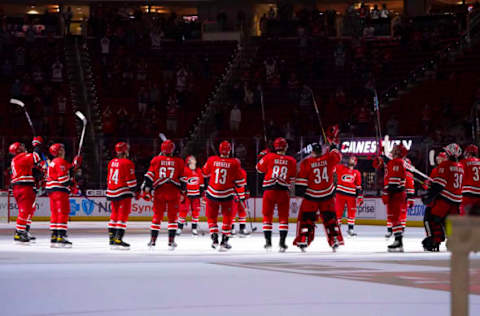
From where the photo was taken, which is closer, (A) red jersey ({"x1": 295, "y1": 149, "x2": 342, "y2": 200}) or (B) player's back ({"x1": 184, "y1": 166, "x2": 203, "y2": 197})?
(A) red jersey ({"x1": 295, "y1": 149, "x2": 342, "y2": 200})

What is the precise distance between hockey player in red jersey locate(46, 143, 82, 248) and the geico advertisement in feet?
29.1

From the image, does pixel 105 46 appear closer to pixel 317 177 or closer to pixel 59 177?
pixel 59 177

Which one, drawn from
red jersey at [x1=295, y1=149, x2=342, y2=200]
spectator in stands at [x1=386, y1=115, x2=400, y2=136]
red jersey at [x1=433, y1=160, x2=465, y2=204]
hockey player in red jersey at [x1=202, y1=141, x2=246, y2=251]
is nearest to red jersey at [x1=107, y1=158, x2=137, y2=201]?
hockey player in red jersey at [x1=202, y1=141, x2=246, y2=251]

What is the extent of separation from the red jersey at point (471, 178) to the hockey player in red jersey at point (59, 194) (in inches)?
265

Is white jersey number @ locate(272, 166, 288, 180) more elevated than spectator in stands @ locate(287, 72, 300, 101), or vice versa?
spectator in stands @ locate(287, 72, 300, 101)

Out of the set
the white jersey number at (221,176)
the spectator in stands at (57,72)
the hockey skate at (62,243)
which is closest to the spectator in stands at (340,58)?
the spectator in stands at (57,72)

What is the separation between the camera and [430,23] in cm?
3347

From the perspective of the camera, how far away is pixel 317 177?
14539 millimetres

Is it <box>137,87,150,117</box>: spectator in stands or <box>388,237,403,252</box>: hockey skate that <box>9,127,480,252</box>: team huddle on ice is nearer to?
<box>388,237,403,252</box>: hockey skate

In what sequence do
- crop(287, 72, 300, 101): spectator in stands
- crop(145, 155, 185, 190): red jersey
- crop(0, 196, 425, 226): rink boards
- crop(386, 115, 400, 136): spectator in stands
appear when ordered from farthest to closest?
crop(287, 72, 300, 101): spectator in stands < crop(386, 115, 400, 136): spectator in stands < crop(0, 196, 425, 226): rink boards < crop(145, 155, 185, 190): red jersey

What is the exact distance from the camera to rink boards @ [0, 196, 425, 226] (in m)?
24.5

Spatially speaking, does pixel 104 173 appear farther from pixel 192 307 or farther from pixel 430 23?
pixel 192 307

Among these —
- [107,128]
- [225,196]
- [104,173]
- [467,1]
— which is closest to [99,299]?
[225,196]

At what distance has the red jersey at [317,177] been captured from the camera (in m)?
14.5
